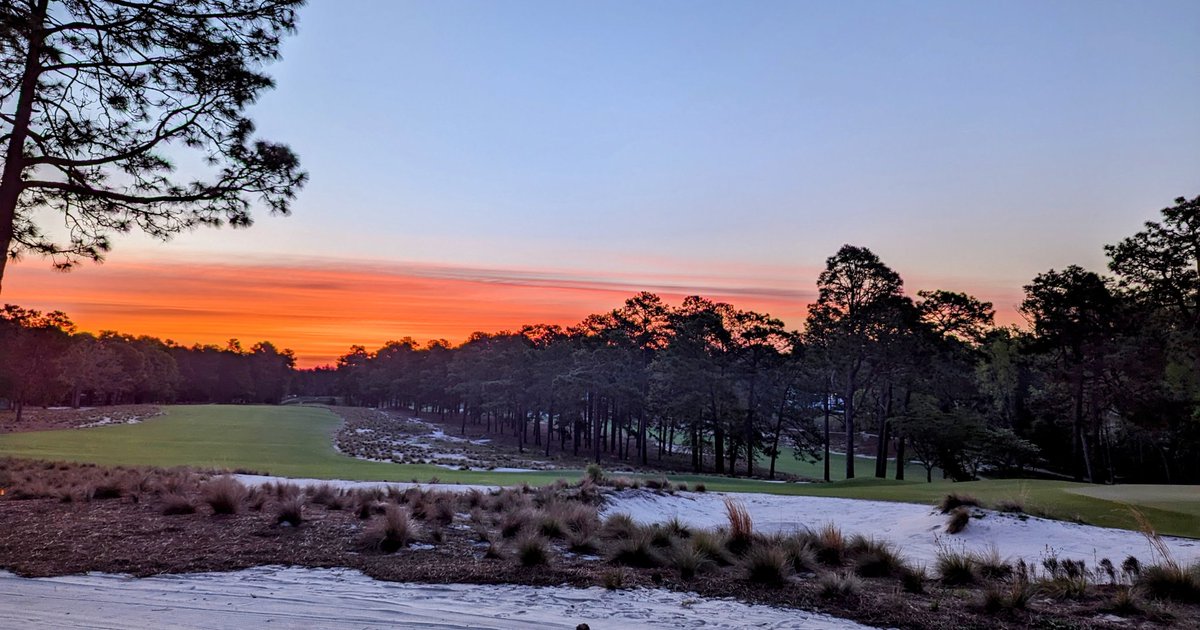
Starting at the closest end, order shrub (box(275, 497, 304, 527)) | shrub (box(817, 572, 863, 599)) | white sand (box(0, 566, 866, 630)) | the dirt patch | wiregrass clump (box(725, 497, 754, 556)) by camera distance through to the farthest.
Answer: white sand (box(0, 566, 866, 630)), the dirt patch, shrub (box(817, 572, 863, 599)), wiregrass clump (box(725, 497, 754, 556)), shrub (box(275, 497, 304, 527))

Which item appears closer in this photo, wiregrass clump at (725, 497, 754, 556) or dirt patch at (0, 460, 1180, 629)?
dirt patch at (0, 460, 1180, 629)

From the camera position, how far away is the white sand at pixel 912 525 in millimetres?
10102

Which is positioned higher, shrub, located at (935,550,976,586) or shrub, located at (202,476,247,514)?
shrub, located at (935,550,976,586)

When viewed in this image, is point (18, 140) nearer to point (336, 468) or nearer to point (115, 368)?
point (336, 468)

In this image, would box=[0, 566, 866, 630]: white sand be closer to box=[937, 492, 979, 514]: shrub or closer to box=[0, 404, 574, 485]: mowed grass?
box=[937, 492, 979, 514]: shrub

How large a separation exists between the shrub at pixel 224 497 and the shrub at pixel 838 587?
340 inches

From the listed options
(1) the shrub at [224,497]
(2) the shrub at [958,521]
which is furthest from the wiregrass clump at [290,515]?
(2) the shrub at [958,521]

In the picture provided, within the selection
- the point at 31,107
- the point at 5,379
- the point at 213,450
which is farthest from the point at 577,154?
the point at 5,379

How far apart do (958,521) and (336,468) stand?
69.4 ft

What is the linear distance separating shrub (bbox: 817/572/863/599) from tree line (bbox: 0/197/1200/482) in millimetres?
26806

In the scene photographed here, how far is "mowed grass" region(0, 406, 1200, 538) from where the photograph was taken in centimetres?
1344

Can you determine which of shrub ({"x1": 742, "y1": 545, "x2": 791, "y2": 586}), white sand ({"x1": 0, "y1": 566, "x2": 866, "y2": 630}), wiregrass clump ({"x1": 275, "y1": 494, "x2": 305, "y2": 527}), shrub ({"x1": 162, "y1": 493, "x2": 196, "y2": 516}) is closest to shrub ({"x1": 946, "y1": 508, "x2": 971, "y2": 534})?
shrub ({"x1": 742, "y1": 545, "x2": 791, "y2": 586})

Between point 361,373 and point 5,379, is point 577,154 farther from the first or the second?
point 361,373

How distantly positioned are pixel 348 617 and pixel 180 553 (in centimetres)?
338
